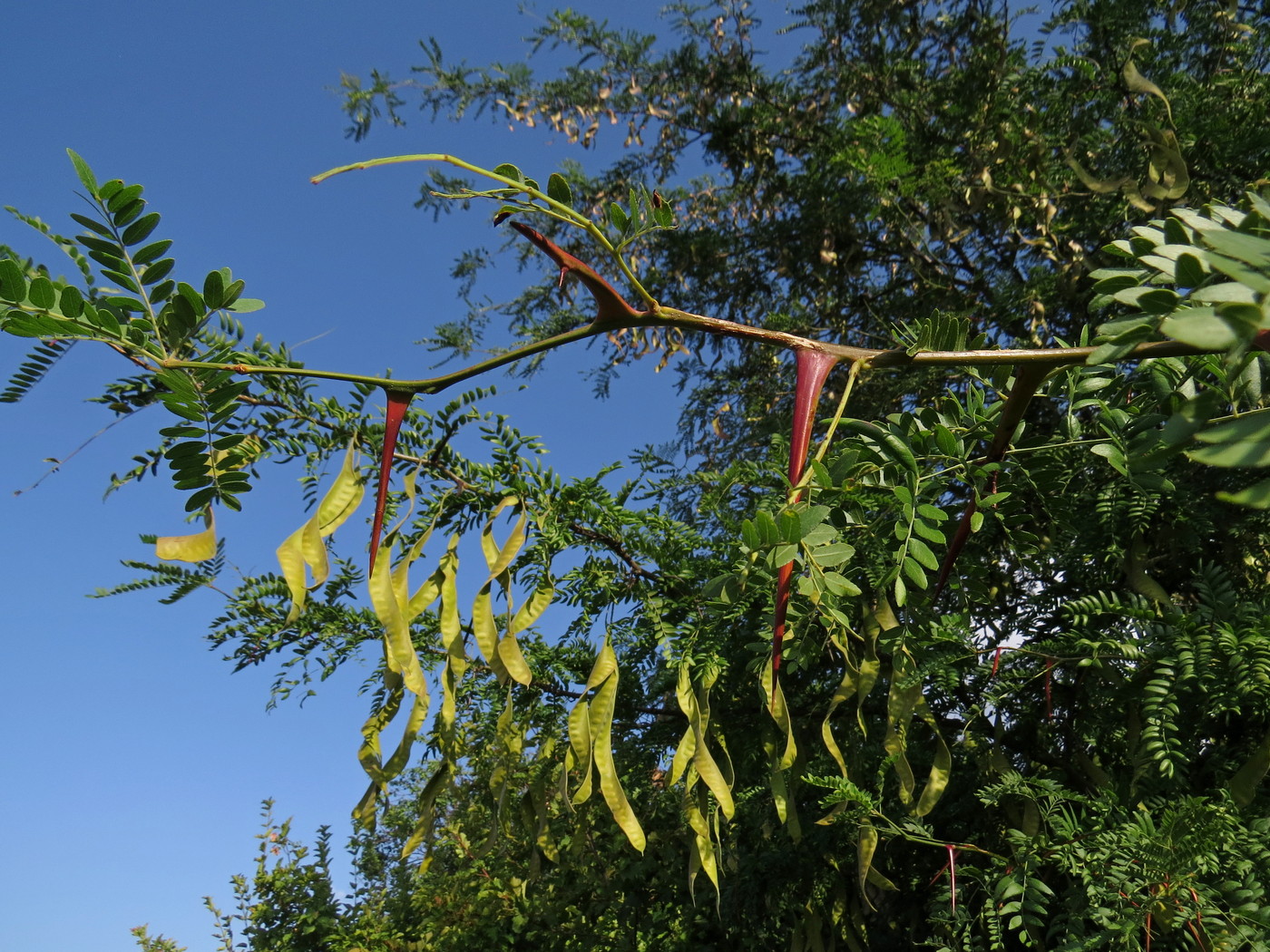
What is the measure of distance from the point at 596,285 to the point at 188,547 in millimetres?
641

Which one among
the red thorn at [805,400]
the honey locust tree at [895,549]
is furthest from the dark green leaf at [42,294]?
the red thorn at [805,400]

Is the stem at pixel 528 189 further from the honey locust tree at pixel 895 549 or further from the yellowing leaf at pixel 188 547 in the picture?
the yellowing leaf at pixel 188 547

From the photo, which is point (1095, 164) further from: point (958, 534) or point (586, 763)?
point (586, 763)

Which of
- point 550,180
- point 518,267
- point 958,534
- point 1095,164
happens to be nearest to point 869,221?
point 1095,164

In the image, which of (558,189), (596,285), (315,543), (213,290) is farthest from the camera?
(315,543)

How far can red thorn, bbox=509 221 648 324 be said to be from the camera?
795mm

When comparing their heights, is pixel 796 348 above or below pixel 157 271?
below

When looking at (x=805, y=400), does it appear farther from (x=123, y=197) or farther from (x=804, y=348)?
(x=123, y=197)

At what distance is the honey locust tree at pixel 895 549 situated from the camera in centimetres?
100

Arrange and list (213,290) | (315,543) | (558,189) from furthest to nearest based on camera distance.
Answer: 1. (315,543)
2. (213,290)
3. (558,189)

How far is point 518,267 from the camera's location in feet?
15.9

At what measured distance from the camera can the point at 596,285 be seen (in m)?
0.80

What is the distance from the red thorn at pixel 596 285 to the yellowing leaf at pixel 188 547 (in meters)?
0.59

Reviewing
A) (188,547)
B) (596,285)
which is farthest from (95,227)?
(596,285)
